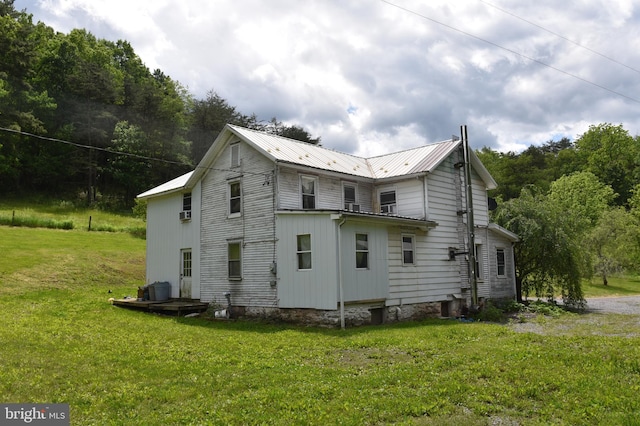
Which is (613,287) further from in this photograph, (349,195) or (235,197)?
(235,197)

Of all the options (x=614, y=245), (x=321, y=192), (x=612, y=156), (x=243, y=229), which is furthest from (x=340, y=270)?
(x=612, y=156)

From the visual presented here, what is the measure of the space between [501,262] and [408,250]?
23.8 ft

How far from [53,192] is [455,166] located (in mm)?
44781

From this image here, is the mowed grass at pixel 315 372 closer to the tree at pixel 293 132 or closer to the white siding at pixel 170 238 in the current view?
the white siding at pixel 170 238

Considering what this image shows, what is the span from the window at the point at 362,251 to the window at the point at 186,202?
9.16 meters

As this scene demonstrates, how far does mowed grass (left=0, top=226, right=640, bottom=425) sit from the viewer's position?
656 centimetres

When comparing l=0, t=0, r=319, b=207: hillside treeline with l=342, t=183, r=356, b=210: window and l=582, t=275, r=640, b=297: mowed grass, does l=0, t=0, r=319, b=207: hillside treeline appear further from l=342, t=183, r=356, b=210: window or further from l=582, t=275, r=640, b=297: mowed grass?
l=582, t=275, r=640, b=297: mowed grass

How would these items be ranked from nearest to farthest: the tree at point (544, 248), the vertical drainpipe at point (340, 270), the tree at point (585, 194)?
the vertical drainpipe at point (340, 270) → the tree at point (544, 248) → the tree at point (585, 194)

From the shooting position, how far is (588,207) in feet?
185

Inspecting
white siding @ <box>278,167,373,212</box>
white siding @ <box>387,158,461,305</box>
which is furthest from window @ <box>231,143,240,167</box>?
white siding @ <box>387,158,461,305</box>

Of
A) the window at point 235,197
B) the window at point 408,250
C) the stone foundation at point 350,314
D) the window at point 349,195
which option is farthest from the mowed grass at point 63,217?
the window at point 408,250

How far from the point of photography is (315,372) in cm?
877

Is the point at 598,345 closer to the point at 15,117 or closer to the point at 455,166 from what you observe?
the point at 455,166

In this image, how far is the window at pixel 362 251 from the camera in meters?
16.5
